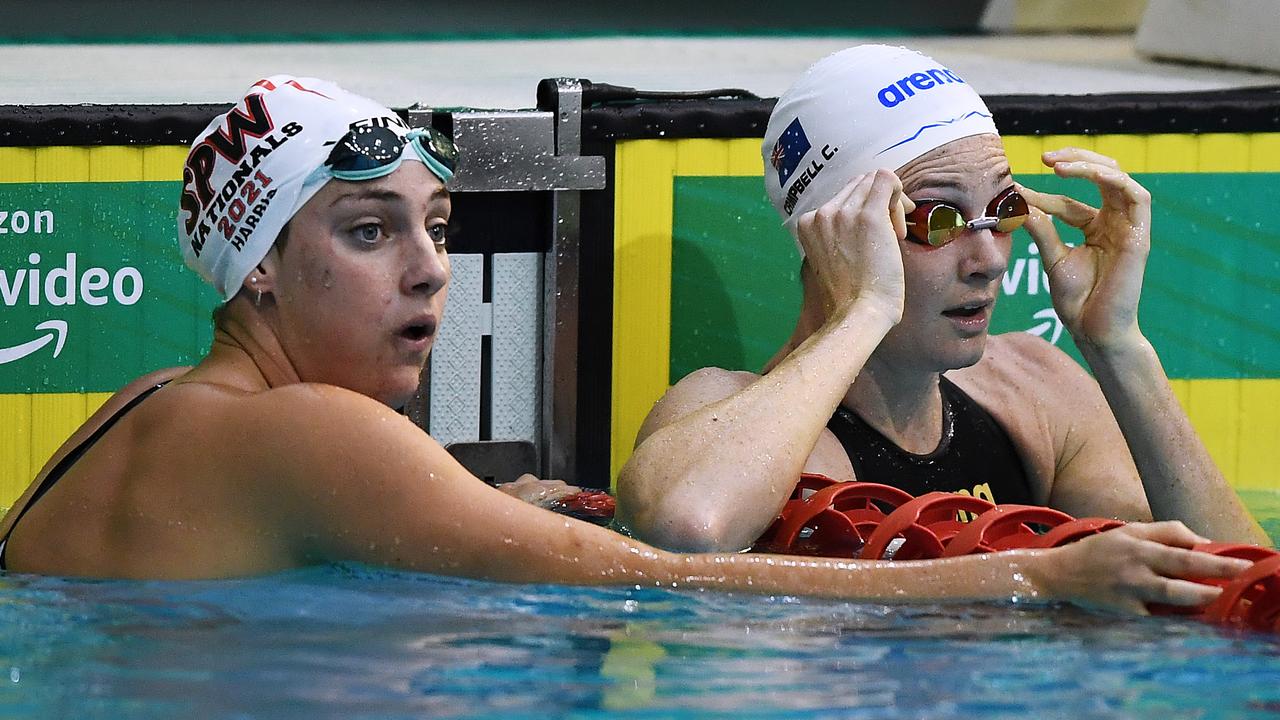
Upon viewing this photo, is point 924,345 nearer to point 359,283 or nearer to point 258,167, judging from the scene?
point 359,283

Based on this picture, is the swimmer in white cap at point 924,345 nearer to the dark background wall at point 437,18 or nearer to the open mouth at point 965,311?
the open mouth at point 965,311

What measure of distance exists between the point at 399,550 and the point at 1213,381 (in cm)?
246

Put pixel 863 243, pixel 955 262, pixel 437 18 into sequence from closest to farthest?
1. pixel 863 243
2. pixel 955 262
3. pixel 437 18

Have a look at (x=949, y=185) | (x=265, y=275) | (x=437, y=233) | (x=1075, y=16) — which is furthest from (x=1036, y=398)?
(x=1075, y=16)

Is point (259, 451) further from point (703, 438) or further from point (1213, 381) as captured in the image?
point (1213, 381)

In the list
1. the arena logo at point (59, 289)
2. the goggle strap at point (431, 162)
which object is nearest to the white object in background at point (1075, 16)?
the arena logo at point (59, 289)

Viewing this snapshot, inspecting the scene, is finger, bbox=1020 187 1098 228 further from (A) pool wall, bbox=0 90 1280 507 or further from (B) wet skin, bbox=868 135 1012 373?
(A) pool wall, bbox=0 90 1280 507

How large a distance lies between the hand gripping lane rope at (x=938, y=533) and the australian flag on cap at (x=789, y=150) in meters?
0.64

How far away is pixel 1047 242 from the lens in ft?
10.9

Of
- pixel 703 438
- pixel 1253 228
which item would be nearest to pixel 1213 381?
pixel 1253 228

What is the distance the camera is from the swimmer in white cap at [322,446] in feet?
7.72

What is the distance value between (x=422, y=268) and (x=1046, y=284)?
6.62 feet

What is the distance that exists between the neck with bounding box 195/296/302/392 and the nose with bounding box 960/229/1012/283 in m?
1.26

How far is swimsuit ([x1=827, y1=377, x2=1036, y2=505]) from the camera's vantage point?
3.24 m
